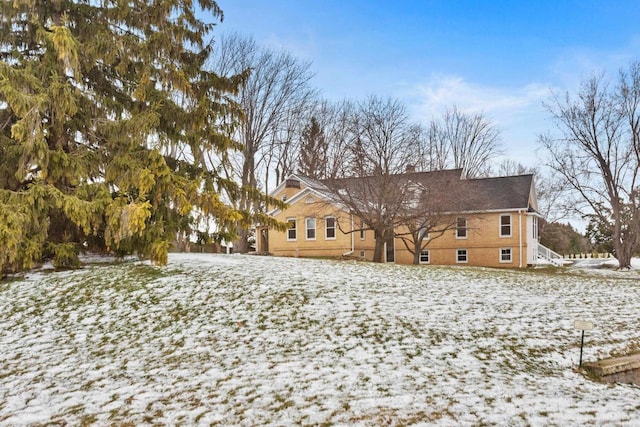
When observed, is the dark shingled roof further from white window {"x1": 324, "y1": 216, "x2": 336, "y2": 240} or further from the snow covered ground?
the snow covered ground

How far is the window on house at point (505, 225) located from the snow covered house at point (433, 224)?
0.05 meters

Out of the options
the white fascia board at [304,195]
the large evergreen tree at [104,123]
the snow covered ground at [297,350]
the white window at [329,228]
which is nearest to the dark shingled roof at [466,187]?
the white fascia board at [304,195]

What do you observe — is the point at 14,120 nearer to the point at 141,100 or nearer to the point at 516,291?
the point at 141,100

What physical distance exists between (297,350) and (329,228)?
19447mm

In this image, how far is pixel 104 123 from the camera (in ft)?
32.9

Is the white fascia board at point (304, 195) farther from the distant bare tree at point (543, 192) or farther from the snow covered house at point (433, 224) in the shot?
the distant bare tree at point (543, 192)

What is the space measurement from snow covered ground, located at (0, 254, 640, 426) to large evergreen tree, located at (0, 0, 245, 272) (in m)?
1.28

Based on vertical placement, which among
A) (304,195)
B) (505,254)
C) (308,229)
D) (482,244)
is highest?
(304,195)

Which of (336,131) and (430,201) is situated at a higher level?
(336,131)

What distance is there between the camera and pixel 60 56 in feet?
29.3

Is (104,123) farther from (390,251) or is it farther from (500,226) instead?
(500,226)

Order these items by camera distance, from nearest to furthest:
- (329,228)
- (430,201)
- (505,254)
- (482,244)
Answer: (430,201)
(505,254)
(482,244)
(329,228)

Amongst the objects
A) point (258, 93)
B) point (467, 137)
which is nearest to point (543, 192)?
point (467, 137)

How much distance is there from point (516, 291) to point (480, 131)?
96.3 ft
